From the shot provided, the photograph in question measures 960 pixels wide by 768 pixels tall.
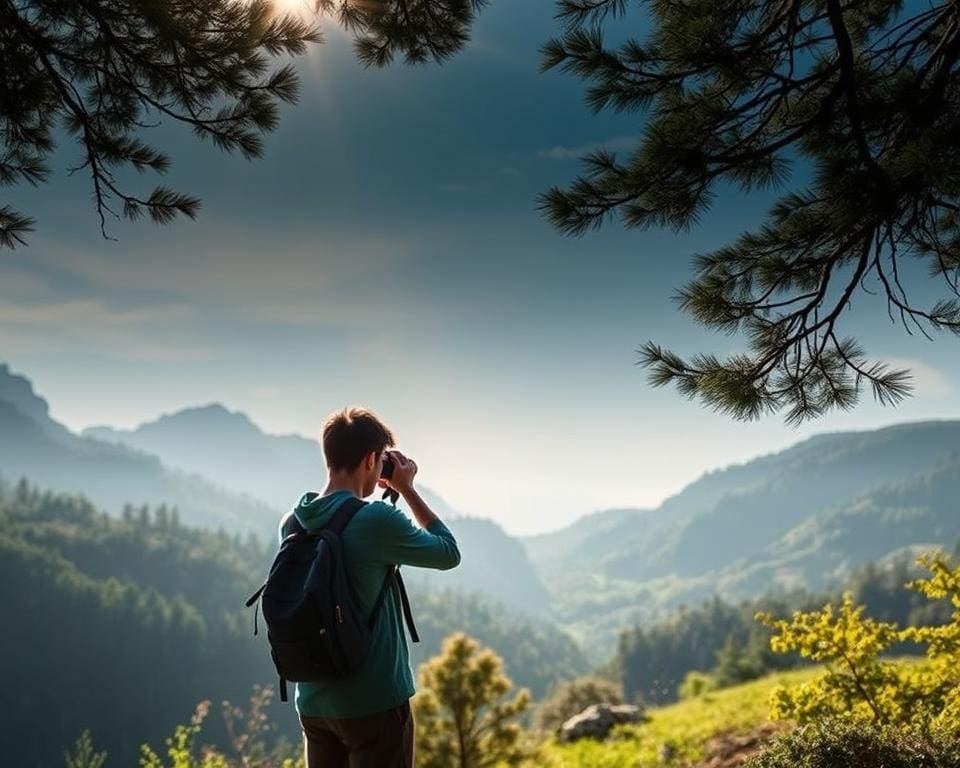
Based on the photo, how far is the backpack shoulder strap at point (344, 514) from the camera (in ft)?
8.03

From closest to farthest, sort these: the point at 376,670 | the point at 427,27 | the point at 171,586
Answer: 1. the point at 376,670
2. the point at 427,27
3. the point at 171,586

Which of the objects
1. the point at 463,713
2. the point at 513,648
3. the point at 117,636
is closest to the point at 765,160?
the point at 463,713

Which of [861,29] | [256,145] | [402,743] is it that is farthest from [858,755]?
[256,145]

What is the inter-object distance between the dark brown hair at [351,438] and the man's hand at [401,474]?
18 cm

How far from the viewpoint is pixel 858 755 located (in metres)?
3.31

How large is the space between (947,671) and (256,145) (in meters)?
5.55

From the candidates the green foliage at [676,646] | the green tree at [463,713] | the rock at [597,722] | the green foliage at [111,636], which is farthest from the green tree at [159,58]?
the green foliage at [111,636]

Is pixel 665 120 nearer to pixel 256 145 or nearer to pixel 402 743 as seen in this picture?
pixel 256 145

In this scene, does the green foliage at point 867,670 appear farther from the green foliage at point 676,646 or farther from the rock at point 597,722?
the green foliage at point 676,646

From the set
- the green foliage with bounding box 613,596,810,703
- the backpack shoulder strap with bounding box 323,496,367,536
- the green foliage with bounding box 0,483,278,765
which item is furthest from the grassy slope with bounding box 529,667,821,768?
the green foliage with bounding box 0,483,278,765

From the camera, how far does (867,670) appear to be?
438cm

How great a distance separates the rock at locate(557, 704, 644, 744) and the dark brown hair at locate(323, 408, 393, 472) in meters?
14.6

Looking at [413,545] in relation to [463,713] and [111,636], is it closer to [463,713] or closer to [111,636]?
[463,713]

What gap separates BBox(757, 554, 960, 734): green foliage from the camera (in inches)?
165
